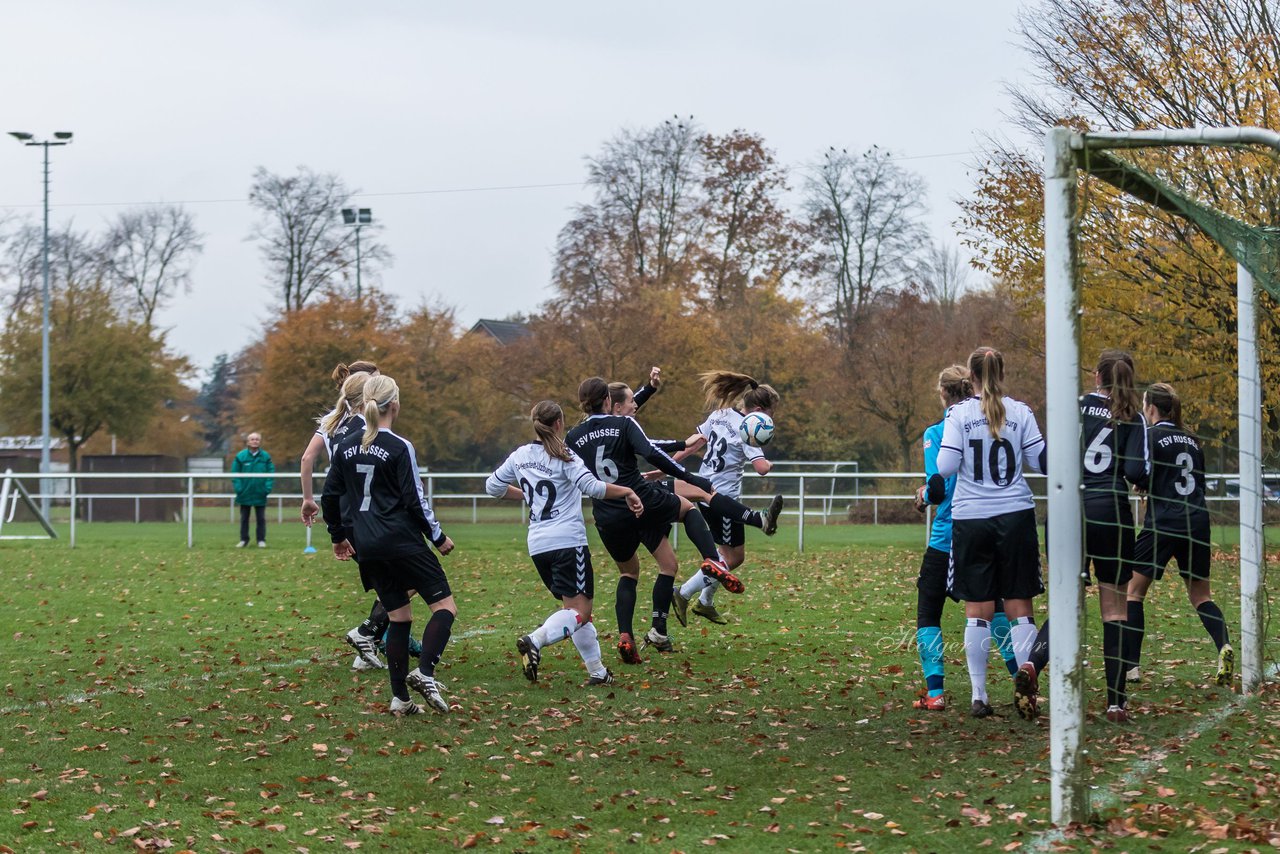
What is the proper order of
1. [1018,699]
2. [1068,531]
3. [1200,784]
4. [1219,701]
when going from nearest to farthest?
[1068,531] → [1200,784] → [1018,699] → [1219,701]

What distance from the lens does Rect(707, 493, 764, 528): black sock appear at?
9531mm

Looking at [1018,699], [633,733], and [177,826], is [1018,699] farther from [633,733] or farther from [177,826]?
[177,826]

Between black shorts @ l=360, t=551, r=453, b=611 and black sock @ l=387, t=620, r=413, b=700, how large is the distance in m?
0.12

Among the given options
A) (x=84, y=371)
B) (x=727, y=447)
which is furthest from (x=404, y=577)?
(x=84, y=371)

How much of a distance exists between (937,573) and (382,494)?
9.88 ft

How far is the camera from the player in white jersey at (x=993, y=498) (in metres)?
6.81

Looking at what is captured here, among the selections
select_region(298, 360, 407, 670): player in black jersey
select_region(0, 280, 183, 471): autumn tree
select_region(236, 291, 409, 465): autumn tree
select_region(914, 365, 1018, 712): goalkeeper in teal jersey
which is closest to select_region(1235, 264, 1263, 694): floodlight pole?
select_region(914, 365, 1018, 712): goalkeeper in teal jersey

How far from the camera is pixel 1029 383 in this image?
3403cm

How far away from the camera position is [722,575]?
28.6 ft

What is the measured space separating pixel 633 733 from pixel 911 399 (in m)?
29.6

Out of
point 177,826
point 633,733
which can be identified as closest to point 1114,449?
point 633,733

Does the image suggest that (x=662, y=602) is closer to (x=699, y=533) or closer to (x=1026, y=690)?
(x=699, y=533)

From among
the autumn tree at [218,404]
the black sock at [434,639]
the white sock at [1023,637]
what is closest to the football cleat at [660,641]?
the black sock at [434,639]

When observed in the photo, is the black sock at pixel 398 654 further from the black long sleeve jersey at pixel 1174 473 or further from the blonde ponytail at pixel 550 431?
the black long sleeve jersey at pixel 1174 473
